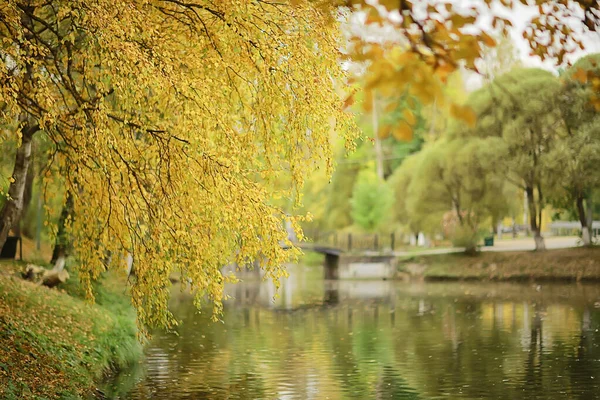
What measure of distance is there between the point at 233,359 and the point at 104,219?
9.36 meters

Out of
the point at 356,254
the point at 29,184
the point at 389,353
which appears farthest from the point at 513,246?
the point at 389,353

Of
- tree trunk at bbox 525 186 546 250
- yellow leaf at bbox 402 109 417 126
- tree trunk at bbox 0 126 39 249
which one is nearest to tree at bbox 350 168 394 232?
tree trunk at bbox 525 186 546 250

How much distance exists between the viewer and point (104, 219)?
12664 millimetres

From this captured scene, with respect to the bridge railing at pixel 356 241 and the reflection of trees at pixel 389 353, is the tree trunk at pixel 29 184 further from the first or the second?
the bridge railing at pixel 356 241

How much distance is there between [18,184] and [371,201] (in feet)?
148

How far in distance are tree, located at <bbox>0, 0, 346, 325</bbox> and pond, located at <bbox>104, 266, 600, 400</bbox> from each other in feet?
14.7

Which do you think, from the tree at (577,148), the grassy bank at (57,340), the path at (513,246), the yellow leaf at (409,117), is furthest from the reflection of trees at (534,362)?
the path at (513,246)

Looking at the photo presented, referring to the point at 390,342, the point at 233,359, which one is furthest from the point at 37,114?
the point at 390,342

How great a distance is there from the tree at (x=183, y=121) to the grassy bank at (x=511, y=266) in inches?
1341

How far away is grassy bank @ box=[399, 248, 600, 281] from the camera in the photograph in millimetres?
45000

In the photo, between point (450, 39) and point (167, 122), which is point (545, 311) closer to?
point (167, 122)

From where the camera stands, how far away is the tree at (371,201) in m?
59.1

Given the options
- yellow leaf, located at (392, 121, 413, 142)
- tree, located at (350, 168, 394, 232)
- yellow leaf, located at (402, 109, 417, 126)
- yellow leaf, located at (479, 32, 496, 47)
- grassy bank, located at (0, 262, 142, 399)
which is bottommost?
grassy bank, located at (0, 262, 142, 399)

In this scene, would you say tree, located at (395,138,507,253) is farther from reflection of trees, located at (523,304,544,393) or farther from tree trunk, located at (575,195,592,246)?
reflection of trees, located at (523,304,544,393)
